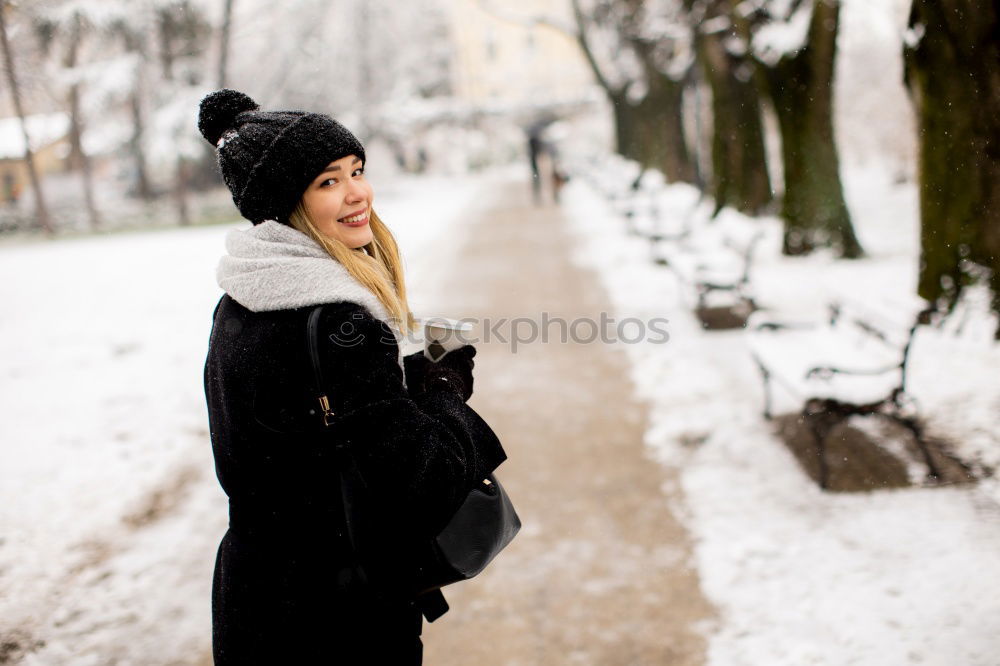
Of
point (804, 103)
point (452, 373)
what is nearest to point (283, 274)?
point (452, 373)

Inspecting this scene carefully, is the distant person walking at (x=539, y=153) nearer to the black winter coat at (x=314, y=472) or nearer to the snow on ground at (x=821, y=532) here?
the snow on ground at (x=821, y=532)

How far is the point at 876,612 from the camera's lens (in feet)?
10.5

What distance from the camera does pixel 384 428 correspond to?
148cm

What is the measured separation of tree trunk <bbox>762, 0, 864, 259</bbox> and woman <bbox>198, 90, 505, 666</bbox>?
29.9 feet

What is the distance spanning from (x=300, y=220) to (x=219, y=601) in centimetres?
91

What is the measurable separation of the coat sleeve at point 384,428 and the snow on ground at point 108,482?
2.35 metres

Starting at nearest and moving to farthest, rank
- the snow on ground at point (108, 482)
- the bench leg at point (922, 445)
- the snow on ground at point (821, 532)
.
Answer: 1. the snow on ground at point (821, 532)
2. the snow on ground at point (108, 482)
3. the bench leg at point (922, 445)

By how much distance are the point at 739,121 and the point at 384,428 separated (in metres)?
13.3

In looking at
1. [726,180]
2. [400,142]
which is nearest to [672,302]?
[726,180]

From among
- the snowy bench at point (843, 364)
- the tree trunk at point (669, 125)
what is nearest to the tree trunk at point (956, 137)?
the snowy bench at point (843, 364)

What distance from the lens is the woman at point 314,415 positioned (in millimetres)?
1488

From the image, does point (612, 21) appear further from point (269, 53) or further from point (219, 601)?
point (219, 601)

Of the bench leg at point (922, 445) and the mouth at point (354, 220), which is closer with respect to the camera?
the mouth at point (354, 220)

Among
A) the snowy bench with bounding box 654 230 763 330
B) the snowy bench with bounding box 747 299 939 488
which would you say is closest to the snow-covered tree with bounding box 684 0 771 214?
the snowy bench with bounding box 654 230 763 330
